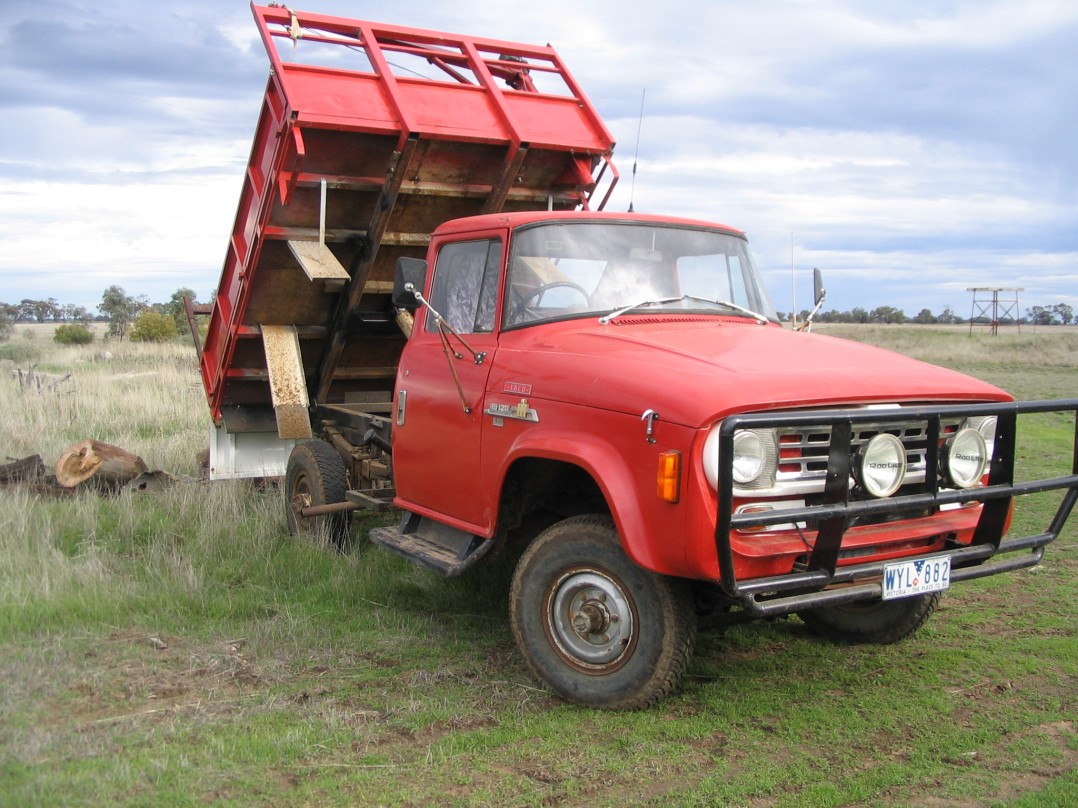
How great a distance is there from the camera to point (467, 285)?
19.0 ft

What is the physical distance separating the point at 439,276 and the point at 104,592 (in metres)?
2.73

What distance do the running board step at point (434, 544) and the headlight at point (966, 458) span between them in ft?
7.35

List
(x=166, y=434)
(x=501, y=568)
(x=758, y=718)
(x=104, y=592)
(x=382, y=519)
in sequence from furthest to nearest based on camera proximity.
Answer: (x=166, y=434) < (x=382, y=519) < (x=501, y=568) < (x=104, y=592) < (x=758, y=718)

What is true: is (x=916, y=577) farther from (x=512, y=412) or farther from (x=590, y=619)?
(x=512, y=412)

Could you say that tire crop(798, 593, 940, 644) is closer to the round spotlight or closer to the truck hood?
the round spotlight

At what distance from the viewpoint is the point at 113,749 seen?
4.14 metres

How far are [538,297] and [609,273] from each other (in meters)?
0.41

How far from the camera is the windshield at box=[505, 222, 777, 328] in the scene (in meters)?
5.39

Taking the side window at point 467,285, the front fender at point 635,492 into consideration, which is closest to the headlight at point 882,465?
the front fender at point 635,492

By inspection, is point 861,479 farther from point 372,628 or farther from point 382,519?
point 382,519

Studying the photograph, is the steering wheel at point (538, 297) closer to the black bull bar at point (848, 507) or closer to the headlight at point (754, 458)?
the headlight at point (754, 458)

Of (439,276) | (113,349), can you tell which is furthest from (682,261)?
(113,349)

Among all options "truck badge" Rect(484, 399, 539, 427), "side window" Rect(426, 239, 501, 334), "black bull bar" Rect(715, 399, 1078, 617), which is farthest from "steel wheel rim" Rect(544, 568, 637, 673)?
"side window" Rect(426, 239, 501, 334)

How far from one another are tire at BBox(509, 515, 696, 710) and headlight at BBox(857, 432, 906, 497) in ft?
2.93
